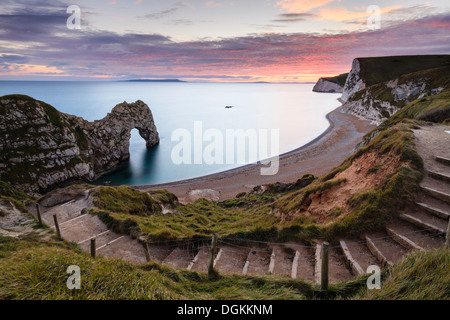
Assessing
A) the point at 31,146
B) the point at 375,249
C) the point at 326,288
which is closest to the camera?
the point at 326,288

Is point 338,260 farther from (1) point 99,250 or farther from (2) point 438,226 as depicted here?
(1) point 99,250

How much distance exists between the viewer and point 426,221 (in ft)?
26.4

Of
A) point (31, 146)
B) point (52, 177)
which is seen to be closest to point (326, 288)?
point (52, 177)

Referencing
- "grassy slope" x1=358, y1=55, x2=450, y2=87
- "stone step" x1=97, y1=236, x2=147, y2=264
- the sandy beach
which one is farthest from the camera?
"grassy slope" x1=358, y1=55, x2=450, y2=87

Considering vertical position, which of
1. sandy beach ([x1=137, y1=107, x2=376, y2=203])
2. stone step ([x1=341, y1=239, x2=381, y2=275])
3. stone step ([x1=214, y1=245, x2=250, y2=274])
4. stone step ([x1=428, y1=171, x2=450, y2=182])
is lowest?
sandy beach ([x1=137, y1=107, x2=376, y2=203])

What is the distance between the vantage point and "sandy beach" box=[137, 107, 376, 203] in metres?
38.4

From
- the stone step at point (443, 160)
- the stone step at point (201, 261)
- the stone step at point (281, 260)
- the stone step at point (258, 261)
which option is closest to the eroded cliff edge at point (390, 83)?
the stone step at point (443, 160)

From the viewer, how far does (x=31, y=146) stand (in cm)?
3716

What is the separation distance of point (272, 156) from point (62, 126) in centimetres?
4479

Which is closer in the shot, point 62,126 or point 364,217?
point 364,217

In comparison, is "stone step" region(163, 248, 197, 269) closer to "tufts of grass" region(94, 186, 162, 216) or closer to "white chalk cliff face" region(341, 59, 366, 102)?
"tufts of grass" region(94, 186, 162, 216)

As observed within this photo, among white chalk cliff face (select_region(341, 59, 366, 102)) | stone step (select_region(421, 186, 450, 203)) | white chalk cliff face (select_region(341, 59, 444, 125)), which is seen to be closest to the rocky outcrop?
stone step (select_region(421, 186, 450, 203))

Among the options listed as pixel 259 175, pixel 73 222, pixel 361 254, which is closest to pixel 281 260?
pixel 361 254

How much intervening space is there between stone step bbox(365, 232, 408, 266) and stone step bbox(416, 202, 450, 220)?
182 cm
